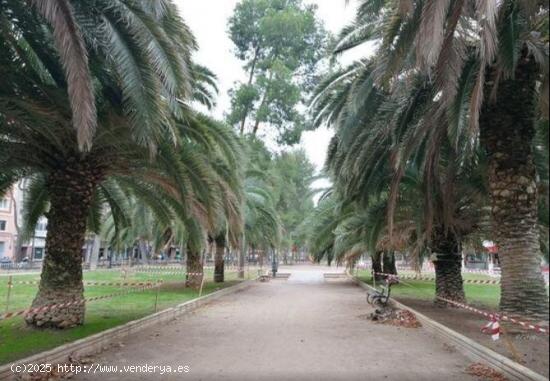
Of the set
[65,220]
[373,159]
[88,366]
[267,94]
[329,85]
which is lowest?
[88,366]

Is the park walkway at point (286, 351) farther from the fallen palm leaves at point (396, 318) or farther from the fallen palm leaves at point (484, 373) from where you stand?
the fallen palm leaves at point (396, 318)

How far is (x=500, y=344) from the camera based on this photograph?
969cm

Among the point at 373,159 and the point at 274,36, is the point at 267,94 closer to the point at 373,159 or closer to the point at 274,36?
the point at 274,36

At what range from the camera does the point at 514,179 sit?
10508 mm

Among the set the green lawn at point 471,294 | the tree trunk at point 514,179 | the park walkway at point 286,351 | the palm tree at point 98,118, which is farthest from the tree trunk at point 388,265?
the tree trunk at point 514,179

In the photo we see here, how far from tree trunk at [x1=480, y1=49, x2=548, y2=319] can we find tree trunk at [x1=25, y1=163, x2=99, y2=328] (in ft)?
27.8

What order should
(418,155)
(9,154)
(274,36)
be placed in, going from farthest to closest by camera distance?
(274,36) < (418,155) < (9,154)

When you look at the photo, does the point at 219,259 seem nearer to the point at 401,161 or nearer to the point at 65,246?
the point at 65,246

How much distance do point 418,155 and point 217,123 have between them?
525 cm

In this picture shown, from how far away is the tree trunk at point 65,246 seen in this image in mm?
10867

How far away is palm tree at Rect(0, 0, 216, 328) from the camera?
7.97 m

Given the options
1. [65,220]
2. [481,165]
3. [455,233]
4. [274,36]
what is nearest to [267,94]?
[274,36]

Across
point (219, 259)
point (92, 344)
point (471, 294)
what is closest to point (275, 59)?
point (219, 259)

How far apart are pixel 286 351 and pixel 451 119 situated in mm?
5048
